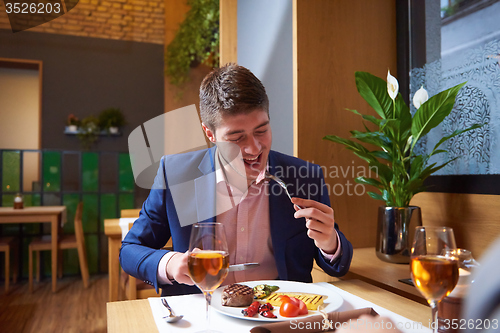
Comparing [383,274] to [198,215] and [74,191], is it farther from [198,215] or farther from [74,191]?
[74,191]

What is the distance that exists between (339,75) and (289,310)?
1.42 meters

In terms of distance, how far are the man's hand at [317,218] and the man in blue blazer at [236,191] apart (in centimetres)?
3

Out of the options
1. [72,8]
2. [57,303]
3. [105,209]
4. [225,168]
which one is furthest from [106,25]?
[225,168]

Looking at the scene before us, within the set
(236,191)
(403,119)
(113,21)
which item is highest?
(113,21)

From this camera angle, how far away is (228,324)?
0.83m

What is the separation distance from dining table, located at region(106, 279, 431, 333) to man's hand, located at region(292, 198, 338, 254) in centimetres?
16

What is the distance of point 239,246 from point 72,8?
5705 millimetres

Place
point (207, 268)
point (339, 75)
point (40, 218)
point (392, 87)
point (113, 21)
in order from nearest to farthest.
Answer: point (207, 268)
point (392, 87)
point (339, 75)
point (40, 218)
point (113, 21)

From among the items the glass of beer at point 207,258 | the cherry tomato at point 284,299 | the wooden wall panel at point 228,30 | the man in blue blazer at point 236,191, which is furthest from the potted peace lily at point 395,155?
the wooden wall panel at point 228,30

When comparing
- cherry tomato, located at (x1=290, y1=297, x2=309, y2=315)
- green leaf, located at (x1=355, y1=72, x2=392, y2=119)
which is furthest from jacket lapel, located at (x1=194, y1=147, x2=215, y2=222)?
green leaf, located at (x1=355, y1=72, x2=392, y2=119)

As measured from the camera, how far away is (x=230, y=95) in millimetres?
1274

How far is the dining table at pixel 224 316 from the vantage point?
32.1 inches

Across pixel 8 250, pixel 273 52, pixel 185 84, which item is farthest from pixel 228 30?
pixel 185 84

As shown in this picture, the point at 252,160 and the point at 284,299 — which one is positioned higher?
the point at 252,160
